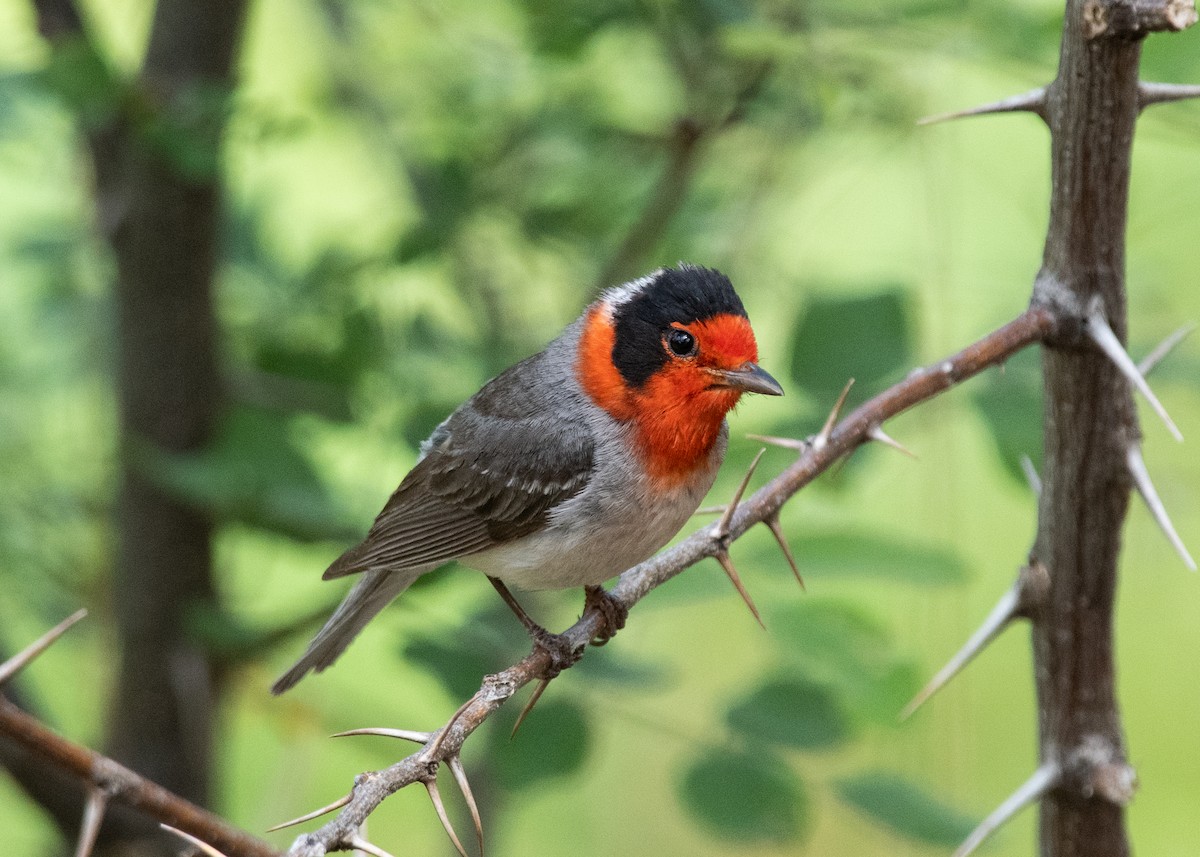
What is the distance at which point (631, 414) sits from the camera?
3654 millimetres

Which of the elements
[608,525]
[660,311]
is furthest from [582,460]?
[660,311]

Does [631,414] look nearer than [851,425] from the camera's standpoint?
No

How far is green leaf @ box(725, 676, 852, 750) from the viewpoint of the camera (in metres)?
3.85

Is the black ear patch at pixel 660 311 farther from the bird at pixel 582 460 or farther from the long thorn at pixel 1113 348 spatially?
the long thorn at pixel 1113 348

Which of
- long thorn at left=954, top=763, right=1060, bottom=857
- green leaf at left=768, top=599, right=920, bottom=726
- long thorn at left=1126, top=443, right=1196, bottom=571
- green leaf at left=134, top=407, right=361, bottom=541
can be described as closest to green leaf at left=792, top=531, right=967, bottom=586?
green leaf at left=768, top=599, right=920, bottom=726

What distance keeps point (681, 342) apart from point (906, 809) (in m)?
1.47

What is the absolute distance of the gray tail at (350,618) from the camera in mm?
3770

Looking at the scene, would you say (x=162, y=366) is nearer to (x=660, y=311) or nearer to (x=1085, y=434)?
(x=660, y=311)

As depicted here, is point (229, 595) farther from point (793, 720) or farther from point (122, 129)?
point (793, 720)

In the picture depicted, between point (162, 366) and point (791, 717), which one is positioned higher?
point (162, 366)

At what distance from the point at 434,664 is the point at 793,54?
1.99 meters

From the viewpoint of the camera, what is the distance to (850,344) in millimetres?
3723

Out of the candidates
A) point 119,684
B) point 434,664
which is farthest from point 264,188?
point 434,664

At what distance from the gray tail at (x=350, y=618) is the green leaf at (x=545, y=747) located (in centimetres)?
54
